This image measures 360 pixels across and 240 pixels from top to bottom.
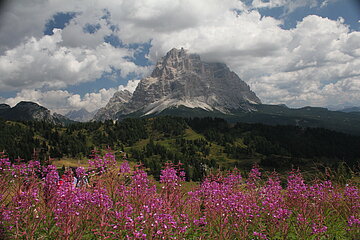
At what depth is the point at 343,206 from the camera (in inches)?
352

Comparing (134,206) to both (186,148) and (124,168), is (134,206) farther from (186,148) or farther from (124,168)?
(186,148)

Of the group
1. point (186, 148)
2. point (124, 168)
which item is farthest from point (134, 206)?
point (186, 148)

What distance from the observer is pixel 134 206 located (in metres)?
6.29

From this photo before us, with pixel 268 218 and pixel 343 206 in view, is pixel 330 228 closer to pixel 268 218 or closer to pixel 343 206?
pixel 343 206

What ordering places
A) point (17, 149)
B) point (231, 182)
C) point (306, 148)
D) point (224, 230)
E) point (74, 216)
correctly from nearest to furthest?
1. point (74, 216)
2. point (224, 230)
3. point (231, 182)
4. point (17, 149)
5. point (306, 148)

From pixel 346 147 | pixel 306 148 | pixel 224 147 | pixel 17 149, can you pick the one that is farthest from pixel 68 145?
pixel 346 147

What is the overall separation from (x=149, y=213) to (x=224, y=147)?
193615 mm

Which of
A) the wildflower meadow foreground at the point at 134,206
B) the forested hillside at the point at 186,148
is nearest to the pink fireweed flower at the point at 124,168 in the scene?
the wildflower meadow foreground at the point at 134,206

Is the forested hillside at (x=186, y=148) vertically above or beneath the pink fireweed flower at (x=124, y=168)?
beneath

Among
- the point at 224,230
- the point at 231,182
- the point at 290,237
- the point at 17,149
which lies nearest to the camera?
the point at 224,230

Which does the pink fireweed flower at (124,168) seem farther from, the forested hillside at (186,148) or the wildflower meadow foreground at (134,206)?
the forested hillside at (186,148)

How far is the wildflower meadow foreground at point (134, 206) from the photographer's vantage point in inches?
207

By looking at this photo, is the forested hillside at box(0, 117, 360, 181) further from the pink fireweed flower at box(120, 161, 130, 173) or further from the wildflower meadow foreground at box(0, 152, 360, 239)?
the pink fireweed flower at box(120, 161, 130, 173)

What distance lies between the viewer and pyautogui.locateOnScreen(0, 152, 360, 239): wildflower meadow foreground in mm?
5266
